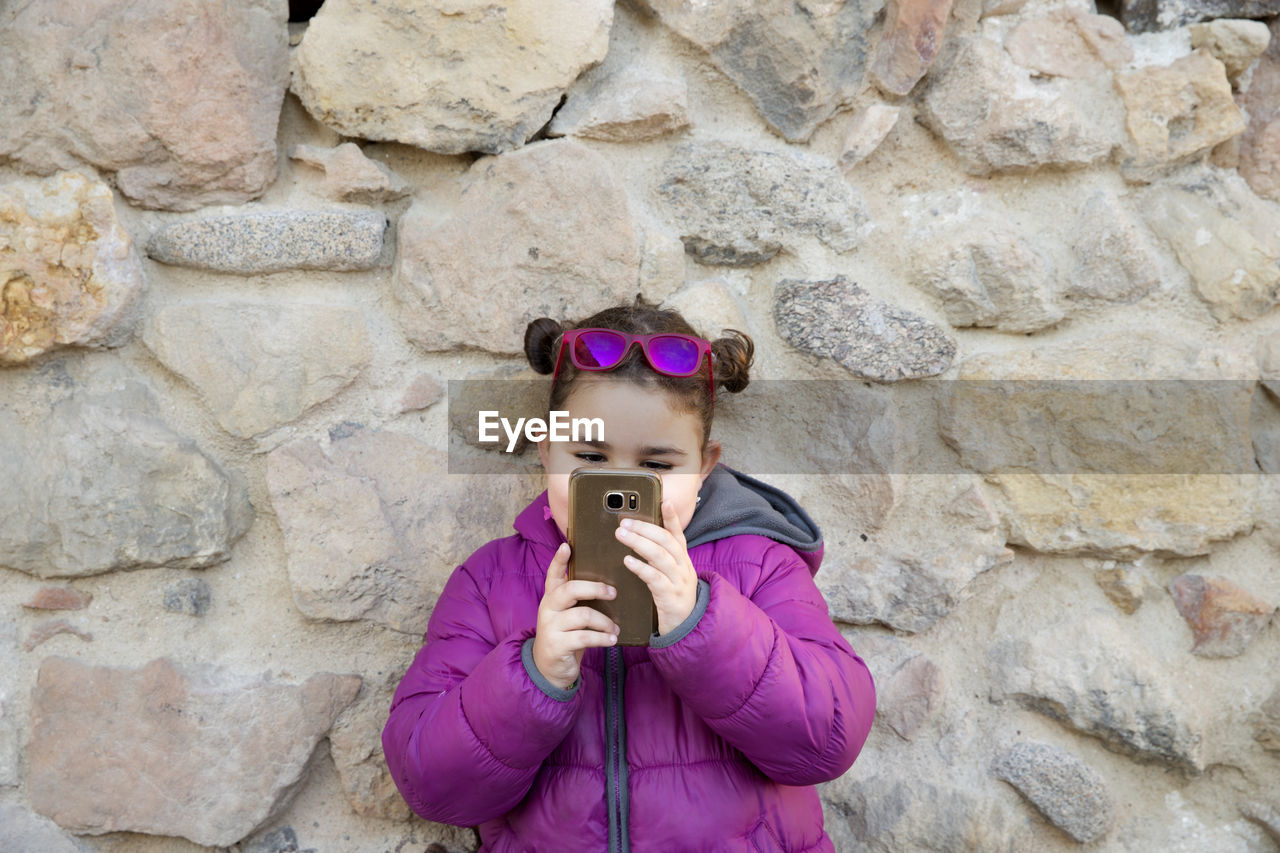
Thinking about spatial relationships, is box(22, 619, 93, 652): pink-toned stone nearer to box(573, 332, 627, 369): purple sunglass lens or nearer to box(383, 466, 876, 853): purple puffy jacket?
box(383, 466, 876, 853): purple puffy jacket

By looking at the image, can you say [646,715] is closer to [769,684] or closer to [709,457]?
[769,684]

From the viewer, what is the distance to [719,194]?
1485 mm

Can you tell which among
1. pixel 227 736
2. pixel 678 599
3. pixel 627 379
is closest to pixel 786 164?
pixel 627 379

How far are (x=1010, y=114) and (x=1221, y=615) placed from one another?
877 millimetres

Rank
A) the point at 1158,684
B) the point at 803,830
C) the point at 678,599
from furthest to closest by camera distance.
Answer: the point at 1158,684 → the point at 803,830 → the point at 678,599

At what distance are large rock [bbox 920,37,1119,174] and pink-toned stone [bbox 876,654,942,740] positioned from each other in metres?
0.84

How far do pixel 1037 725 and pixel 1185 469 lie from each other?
48cm

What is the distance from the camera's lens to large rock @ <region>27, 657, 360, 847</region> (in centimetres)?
129

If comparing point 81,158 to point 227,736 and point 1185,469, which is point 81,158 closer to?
point 227,736

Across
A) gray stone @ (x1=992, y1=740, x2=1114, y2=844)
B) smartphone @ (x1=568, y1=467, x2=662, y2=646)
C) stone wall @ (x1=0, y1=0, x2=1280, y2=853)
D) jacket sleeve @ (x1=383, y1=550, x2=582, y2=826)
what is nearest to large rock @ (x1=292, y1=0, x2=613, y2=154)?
stone wall @ (x1=0, y1=0, x2=1280, y2=853)

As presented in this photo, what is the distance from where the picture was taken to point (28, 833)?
129cm

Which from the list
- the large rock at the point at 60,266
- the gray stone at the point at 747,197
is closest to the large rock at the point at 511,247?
the gray stone at the point at 747,197

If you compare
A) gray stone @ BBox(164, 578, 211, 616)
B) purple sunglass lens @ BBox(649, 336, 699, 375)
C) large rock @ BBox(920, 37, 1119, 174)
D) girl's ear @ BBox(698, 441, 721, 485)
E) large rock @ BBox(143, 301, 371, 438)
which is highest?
large rock @ BBox(920, 37, 1119, 174)

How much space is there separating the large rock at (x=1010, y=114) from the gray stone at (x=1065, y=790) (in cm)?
97
